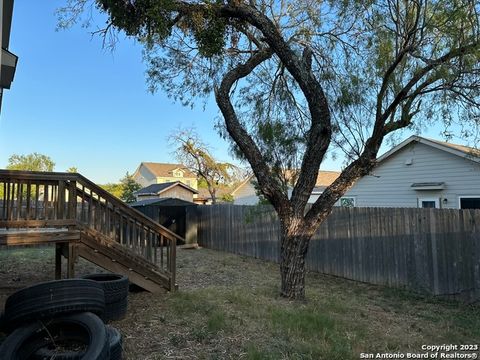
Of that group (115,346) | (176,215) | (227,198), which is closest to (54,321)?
(115,346)

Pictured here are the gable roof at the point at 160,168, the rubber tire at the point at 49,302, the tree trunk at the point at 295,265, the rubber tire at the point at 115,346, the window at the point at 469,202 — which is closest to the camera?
the rubber tire at the point at 115,346

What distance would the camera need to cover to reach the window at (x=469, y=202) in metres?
10.8

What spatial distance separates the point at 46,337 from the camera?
361cm

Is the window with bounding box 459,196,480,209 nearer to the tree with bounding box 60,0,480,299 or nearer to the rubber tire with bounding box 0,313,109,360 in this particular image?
the tree with bounding box 60,0,480,299

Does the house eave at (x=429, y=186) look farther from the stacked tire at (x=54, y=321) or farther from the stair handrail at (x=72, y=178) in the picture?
the stacked tire at (x=54, y=321)

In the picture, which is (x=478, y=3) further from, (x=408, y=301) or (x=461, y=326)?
(x=408, y=301)

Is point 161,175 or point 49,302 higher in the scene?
point 161,175

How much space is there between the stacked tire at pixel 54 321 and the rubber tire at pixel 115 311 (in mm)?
1135

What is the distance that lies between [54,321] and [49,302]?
19cm

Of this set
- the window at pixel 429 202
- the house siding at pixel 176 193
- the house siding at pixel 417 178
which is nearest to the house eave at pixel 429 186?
the house siding at pixel 417 178

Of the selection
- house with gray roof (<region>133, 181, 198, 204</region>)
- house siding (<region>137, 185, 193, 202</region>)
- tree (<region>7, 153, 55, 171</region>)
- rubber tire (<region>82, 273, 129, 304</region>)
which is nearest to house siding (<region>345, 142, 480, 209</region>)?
rubber tire (<region>82, 273, 129, 304</region>)

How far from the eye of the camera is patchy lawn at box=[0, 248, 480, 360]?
4.12m

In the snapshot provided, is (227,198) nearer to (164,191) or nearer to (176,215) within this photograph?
(164,191)

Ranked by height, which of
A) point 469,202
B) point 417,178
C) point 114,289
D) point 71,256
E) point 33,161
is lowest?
point 114,289
